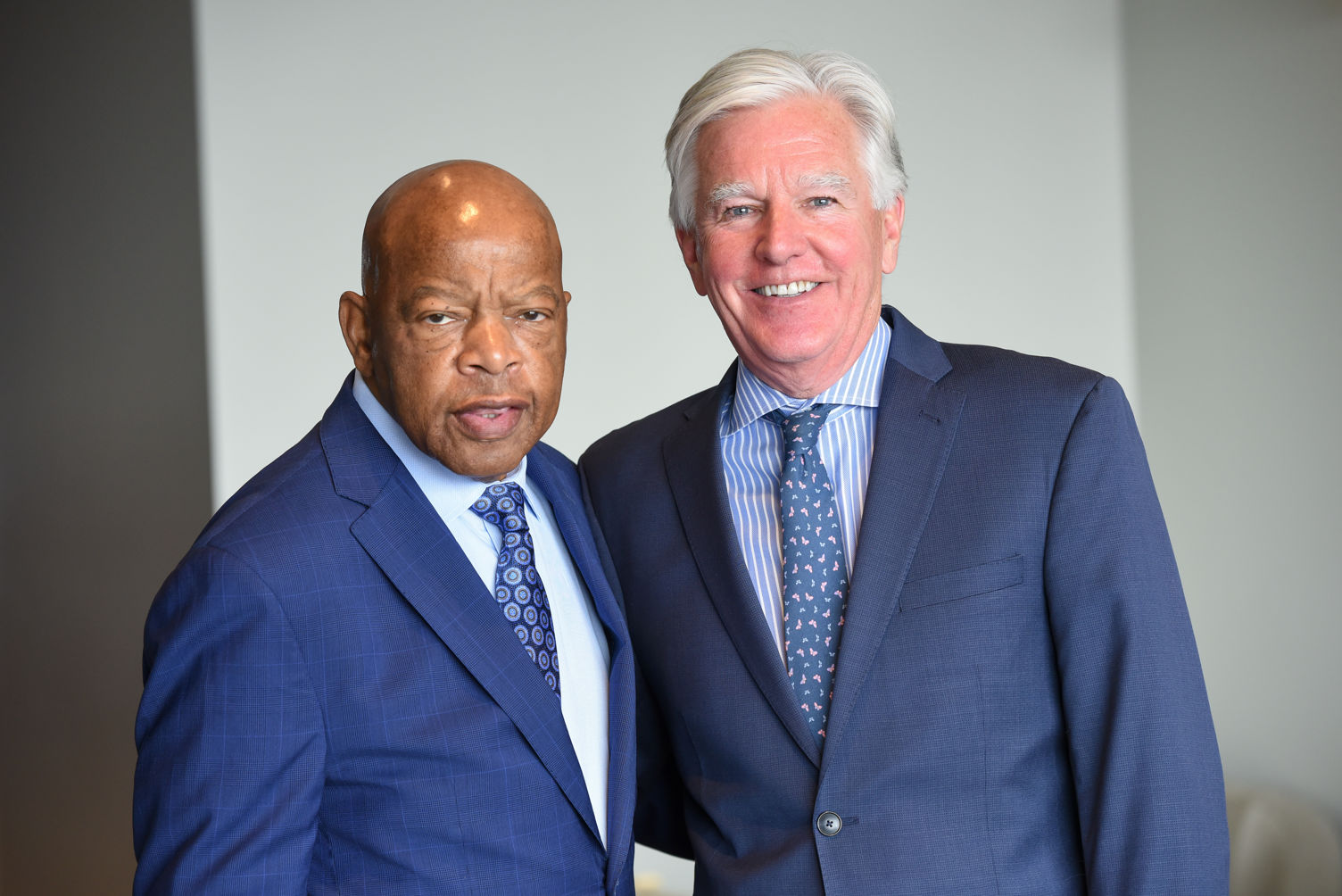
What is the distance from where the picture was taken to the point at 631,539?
210 cm

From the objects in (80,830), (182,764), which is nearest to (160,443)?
(80,830)

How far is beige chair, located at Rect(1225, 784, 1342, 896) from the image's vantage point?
3123 millimetres

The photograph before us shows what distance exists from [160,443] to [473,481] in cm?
216

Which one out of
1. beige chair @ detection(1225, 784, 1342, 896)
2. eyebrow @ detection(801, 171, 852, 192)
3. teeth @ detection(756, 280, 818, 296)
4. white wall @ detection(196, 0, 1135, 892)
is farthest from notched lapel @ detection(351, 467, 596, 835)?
beige chair @ detection(1225, 784, 1342, 896)

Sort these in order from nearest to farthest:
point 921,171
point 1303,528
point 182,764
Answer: point 182,764
point 1303,528
point 921,171

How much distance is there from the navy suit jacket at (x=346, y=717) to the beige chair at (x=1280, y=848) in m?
2.19

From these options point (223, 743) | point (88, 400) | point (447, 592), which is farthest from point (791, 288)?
point (88, 400)

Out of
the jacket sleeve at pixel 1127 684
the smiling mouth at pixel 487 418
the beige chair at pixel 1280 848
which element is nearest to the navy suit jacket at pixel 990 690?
the jacket sleeve at pixel 1127 684

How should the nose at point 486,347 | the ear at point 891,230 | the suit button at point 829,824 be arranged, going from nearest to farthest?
the nose at point 486,347
the suit button at point 829,824
the ear at point 891,230

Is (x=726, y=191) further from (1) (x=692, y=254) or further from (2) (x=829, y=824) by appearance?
(2) (x=829, y=824)

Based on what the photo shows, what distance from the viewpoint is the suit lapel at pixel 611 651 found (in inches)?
69.7

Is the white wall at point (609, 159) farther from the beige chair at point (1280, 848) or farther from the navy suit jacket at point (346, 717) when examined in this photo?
the navy suit jacket at point (346, 717)

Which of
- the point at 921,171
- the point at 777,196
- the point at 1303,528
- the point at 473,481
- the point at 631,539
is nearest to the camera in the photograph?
the point at 473,481

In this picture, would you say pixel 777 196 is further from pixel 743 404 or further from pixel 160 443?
pixel 160 443
